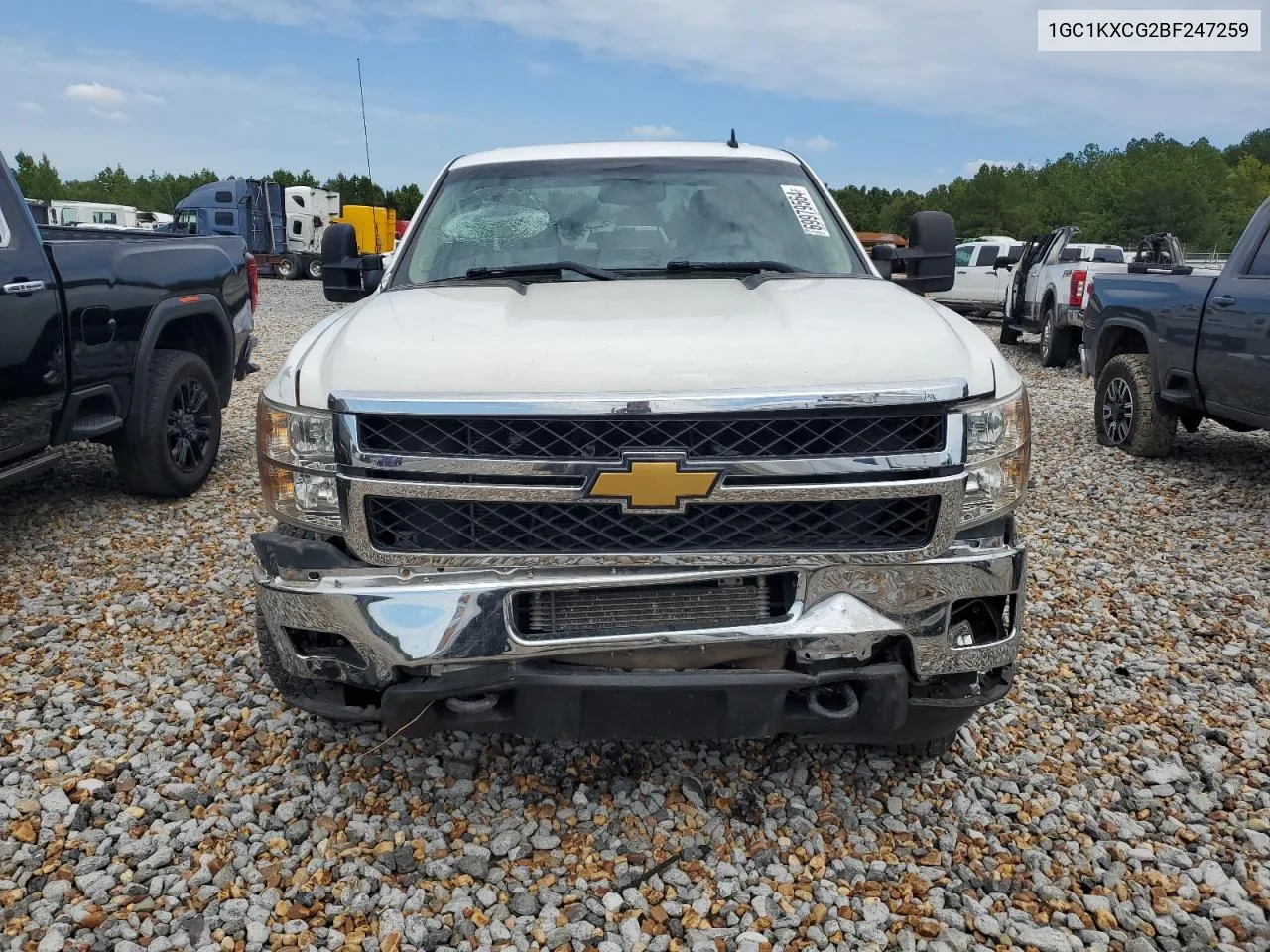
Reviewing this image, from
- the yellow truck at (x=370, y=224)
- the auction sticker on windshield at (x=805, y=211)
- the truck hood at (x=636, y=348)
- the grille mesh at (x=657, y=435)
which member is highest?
the yellow truck at (x=370, y=224)

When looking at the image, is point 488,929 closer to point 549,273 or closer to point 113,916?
point 113,916

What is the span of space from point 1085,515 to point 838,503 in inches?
164

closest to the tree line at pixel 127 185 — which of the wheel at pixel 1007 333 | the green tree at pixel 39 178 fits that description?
the green tree at pixel 39 178

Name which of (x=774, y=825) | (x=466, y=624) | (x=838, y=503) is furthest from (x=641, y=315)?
(x=774, y=825)

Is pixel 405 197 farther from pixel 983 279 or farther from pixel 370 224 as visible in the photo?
pixel 983 279

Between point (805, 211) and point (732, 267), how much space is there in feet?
1.91

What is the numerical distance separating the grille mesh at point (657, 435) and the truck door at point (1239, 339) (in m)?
4.53

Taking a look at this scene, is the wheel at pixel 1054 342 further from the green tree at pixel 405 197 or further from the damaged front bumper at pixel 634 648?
the green tree at pixel 405 197

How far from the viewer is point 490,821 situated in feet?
9.12

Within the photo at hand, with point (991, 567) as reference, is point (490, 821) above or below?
below

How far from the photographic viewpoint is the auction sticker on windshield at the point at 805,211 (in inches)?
144

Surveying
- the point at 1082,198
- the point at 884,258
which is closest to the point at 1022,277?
the point at 884,258

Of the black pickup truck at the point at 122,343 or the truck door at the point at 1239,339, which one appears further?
the truck door at the point at 1239,339

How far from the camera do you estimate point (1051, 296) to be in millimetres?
12969
